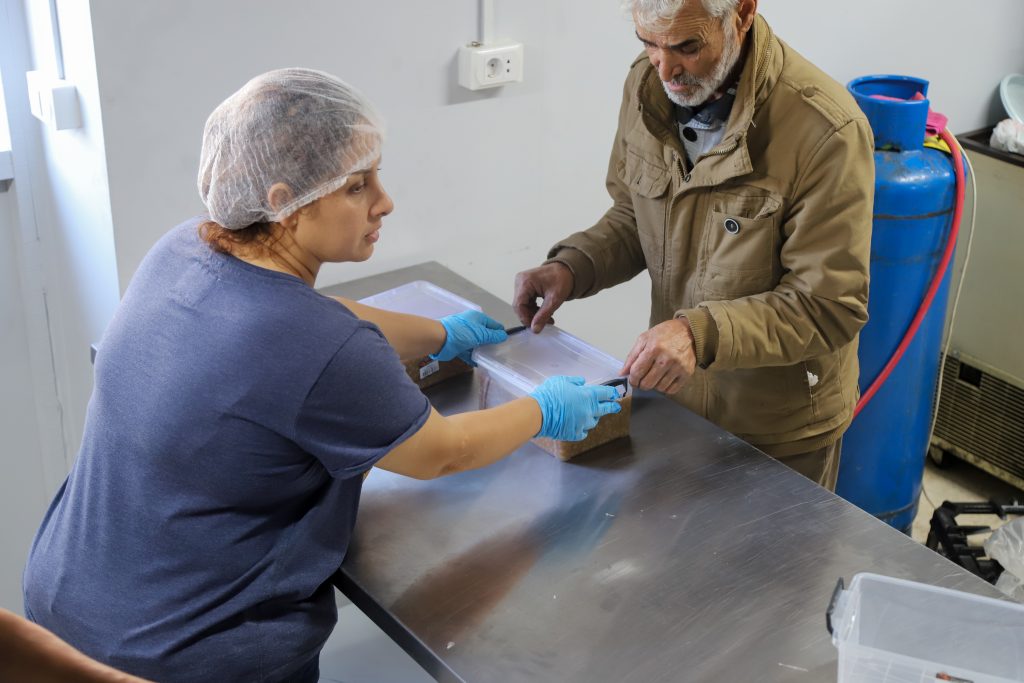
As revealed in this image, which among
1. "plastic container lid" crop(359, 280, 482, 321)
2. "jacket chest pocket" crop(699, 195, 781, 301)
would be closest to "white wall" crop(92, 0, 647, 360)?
"plastic container lid" crop(359, 280, 482, 321)

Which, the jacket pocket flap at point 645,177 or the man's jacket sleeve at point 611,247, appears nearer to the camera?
the jacket pocket flap at point 645,177

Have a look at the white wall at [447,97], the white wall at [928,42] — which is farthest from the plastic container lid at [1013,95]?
the white wall at [447,97]

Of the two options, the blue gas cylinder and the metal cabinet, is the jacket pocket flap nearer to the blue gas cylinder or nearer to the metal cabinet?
the blue gas cylinder

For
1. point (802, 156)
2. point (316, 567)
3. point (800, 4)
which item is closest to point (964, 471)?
point (800, 4)

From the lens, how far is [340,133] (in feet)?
4.37

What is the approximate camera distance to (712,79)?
1.71m

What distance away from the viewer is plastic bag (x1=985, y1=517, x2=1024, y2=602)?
240 cm

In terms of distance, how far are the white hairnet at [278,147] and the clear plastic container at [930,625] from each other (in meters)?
0.77

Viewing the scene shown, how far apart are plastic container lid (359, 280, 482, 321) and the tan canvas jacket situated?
1.16ft

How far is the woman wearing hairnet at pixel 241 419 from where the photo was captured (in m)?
1.27

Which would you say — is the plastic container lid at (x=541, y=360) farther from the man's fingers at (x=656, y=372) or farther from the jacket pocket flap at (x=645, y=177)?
the jacket pocket flap at (x=645, y=177)

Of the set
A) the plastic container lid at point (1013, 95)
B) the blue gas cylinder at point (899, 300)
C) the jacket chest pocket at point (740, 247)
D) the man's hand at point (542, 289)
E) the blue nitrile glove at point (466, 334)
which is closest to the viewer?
the jacket chest pocket at point (740, 247)

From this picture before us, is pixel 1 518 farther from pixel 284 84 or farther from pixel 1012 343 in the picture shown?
pixel 1012 343

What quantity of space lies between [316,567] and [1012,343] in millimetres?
2239
